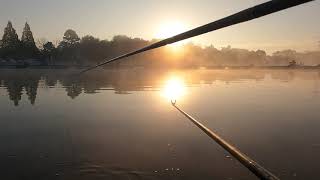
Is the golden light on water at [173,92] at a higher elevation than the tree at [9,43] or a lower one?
lower

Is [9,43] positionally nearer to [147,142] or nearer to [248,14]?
[147,142]

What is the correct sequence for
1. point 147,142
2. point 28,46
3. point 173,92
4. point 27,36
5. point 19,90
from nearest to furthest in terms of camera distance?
point 147,142, point 19,90, point 173,92, point 28,46, point 27,36

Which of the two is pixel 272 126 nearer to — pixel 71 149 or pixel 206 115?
pixel 206 115

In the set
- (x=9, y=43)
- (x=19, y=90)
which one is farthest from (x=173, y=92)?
(x=9, y=43)

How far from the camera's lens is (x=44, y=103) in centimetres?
3884

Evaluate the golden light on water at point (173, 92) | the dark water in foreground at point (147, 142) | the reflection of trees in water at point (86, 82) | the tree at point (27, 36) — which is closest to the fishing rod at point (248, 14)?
the dark water in foreground at point (147, 142)

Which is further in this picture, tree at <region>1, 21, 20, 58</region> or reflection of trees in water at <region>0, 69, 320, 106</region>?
tree at <region>1, 21, 20, 58</region>

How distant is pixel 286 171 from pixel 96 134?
11524 millimetres

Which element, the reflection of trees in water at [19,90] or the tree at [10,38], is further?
the tree at [10,38]

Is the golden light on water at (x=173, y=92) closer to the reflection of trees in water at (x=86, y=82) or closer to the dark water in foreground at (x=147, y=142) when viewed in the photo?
the reflection of trees in water at (x=86, y=82)

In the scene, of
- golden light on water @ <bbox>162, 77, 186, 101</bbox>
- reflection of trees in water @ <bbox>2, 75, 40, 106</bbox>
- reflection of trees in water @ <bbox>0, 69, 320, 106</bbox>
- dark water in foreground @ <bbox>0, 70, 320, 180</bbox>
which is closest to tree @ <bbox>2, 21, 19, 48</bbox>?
reflection of trees in water @ <bbox>0, 69, 320, 106</bbox>

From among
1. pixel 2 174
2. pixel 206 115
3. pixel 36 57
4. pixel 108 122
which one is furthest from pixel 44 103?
pixel 36 57

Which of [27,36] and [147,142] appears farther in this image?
[27,36]

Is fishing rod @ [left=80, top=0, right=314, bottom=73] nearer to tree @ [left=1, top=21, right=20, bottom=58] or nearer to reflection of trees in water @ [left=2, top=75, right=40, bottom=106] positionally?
reflection of trees in water @ [left=2, top=75, right=40, bottom=106]
